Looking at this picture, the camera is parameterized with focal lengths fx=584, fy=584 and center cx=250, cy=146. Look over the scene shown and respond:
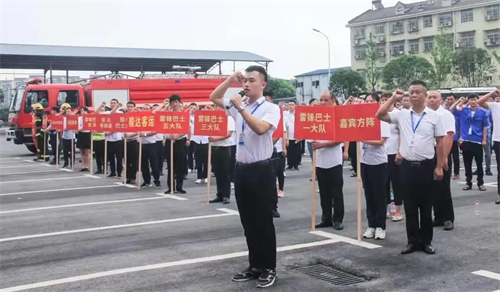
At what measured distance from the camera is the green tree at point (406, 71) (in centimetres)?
5072

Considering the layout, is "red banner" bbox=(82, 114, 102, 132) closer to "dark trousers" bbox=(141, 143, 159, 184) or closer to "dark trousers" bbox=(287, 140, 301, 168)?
"dark trousers" bbox=(141, 143, 159, 184)

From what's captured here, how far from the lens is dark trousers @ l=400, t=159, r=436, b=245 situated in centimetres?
607

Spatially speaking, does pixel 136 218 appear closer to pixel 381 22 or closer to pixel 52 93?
pixel 52 93

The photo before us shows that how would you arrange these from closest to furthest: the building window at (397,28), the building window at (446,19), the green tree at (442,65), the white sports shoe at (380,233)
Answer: the white sports shoe at (380,233) < the green tree at (442,65) < the building window at (446,19) < the building window at (397,28)

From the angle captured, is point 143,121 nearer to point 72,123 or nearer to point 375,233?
point 72,123

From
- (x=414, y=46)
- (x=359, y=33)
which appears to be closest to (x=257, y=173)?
(x=414, y=46)

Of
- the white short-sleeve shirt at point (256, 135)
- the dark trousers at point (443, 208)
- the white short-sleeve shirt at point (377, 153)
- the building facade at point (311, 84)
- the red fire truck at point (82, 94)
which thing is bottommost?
the dark trousers at point (443, 208)

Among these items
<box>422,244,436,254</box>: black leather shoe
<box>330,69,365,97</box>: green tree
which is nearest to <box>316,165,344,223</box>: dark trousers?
<box>422,244,436,254</box>: black leather shoe

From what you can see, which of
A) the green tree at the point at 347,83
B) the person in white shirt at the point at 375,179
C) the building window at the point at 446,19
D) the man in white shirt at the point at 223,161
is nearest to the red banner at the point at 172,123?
Answer: the man in white shirt at the point at 223,161

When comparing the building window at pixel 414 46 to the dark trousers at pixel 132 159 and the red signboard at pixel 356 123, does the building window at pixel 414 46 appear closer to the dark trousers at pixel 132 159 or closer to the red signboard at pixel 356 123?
the dark trousers at pixel 132 159

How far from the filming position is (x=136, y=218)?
28.1 ft

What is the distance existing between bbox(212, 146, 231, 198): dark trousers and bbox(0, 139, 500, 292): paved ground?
1.16 feet

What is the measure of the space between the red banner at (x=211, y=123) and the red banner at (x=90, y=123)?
4.78 metres

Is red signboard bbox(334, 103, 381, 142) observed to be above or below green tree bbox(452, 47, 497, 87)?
below
